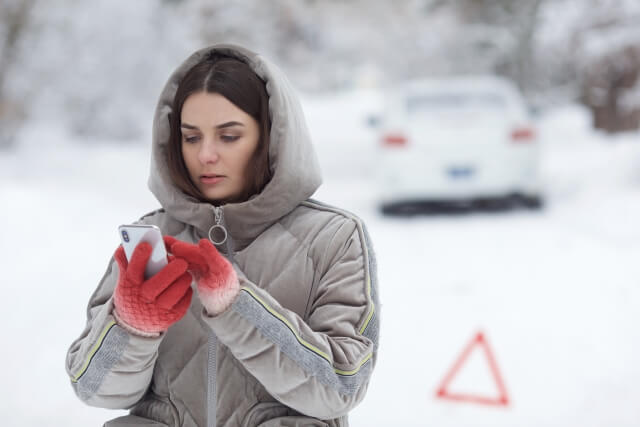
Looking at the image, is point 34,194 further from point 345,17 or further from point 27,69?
point 345,17

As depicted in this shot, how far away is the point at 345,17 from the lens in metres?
31.6

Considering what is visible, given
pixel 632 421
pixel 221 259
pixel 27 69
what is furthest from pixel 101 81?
pixel 221 259

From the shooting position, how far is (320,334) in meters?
1.82

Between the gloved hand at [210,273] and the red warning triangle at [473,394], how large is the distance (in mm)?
2813

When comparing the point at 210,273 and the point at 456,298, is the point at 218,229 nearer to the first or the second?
the point at 210,273

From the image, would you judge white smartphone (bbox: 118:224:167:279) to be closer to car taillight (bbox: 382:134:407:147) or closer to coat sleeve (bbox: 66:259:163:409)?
coat sleeve (bbox: 66:259:163:409)

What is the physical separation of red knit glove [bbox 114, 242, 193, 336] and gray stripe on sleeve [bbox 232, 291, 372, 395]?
0.13 meters

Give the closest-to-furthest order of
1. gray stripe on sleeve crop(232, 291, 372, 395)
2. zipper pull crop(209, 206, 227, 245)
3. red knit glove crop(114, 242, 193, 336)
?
red knit glove crop(114, 242, 193, 336), gray stripe on sleeve crop(232, 291, 372, 395), zipper pull crop(209, 206, 227, 245)

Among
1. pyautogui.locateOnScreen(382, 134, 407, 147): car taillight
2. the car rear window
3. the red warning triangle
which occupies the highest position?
the car rear window

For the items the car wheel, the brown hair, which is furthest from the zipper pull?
the car wheel

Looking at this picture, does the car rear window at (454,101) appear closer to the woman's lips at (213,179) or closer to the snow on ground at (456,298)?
the snow on ground at (456,298)

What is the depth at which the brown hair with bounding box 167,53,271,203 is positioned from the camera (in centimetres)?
200

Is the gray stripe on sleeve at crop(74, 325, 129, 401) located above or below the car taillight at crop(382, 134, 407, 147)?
above

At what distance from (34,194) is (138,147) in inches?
335
